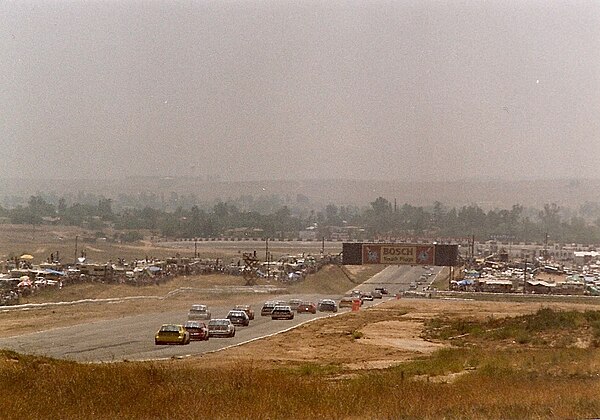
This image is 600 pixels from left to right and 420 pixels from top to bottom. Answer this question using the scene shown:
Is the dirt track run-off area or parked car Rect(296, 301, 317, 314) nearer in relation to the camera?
the dirt track run-off area

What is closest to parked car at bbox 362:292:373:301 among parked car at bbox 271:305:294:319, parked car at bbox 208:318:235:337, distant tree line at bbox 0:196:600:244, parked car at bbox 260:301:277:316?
distant tree line at bbox 0:196:600:244

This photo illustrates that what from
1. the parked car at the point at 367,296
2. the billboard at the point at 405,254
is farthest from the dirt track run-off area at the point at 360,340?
the parked car at the point at 367,296

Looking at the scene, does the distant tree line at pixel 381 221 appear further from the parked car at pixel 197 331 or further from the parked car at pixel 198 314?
the parked car at pixel 197 331

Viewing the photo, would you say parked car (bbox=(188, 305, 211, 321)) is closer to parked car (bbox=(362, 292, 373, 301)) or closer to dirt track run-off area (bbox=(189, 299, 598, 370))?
dirt track run-off area (bbox=(189, 299, 598, 370))

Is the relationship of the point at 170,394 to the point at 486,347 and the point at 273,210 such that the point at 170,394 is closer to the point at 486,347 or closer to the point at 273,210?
the point at 486,347

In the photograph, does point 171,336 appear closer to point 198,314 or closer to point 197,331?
point 197,331

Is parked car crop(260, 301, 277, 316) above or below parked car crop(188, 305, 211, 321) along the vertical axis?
below

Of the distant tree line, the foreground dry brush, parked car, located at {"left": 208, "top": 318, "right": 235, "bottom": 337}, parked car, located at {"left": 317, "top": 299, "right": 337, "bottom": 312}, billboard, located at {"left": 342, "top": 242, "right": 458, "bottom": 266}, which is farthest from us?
the distant tree line

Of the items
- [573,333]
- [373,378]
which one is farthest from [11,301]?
[373,378]
